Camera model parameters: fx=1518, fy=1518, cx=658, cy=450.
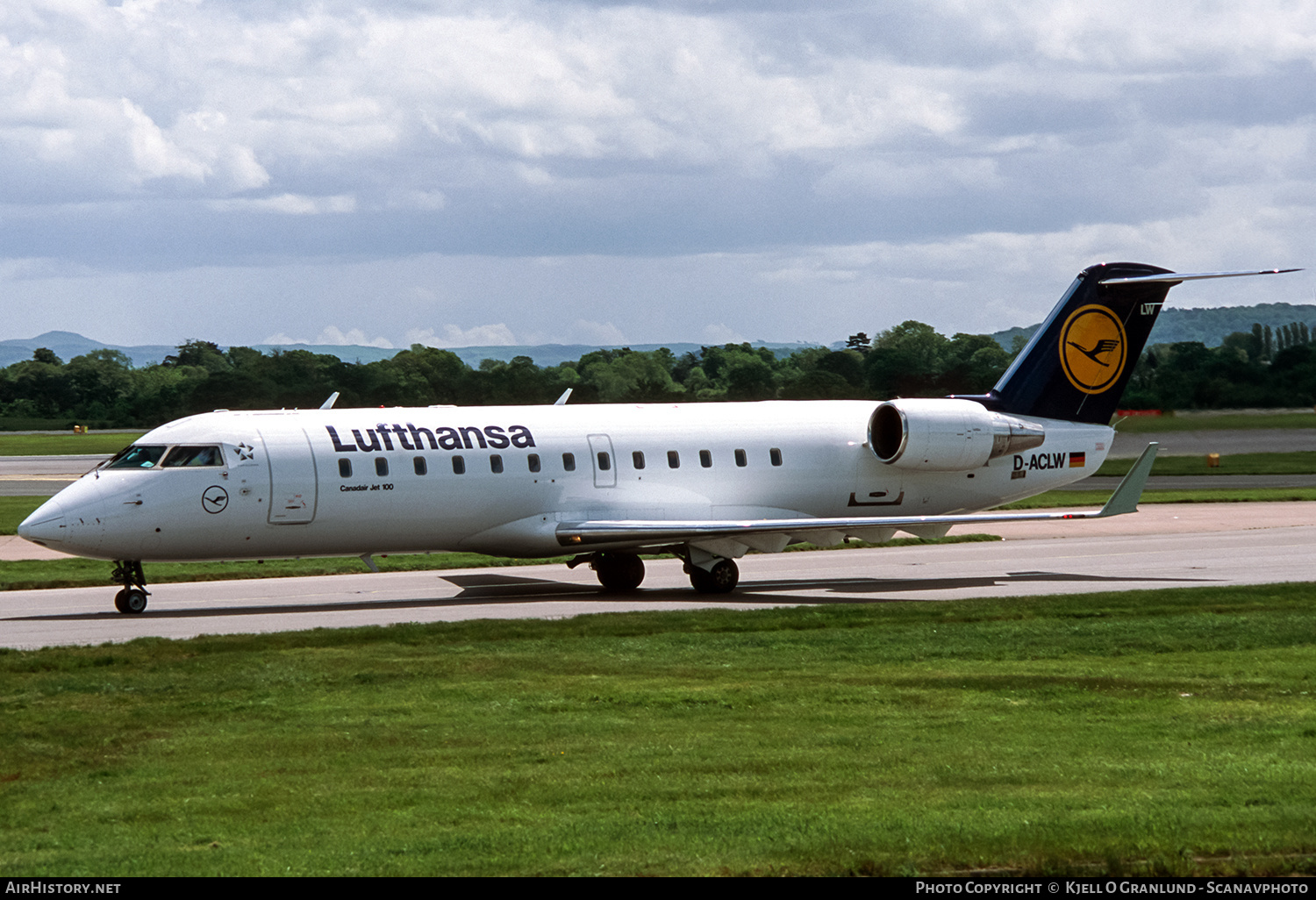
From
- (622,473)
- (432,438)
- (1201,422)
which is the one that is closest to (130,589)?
(432,438)

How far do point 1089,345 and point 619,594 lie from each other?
11323 mm

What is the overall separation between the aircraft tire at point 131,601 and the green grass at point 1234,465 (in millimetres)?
41395

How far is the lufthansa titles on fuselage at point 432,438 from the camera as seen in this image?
25781 mm

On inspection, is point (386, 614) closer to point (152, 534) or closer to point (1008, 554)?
point (152, 534)

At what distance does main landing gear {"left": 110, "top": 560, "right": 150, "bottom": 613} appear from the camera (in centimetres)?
2503

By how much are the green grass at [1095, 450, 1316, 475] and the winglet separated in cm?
3096

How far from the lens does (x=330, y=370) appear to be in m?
59.2

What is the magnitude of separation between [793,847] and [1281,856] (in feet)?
9.35

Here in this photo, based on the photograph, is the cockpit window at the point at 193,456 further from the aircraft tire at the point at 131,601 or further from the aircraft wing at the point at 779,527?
the aircraft wing at the point at 779,527

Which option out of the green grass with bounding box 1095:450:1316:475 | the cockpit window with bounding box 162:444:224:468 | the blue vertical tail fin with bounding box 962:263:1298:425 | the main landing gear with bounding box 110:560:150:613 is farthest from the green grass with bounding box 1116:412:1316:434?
the main landing gear with bounding box 110:560:150:613

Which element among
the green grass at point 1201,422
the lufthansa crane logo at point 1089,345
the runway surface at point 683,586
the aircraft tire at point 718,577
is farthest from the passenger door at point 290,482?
the green grass at point 1201,422

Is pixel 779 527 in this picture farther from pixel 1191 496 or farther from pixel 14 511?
pixel 14 511
